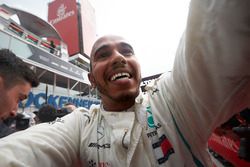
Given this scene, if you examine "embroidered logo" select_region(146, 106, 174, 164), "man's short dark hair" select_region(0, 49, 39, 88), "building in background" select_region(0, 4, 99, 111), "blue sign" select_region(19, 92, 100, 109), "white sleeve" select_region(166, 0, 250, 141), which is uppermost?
"building in background" select_region(0, 4, 99, 111)

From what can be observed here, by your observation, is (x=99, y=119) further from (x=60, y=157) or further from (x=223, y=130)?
(x=223, y=130)

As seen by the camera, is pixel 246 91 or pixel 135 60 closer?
pixel 246 91

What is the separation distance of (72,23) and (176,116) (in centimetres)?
1718

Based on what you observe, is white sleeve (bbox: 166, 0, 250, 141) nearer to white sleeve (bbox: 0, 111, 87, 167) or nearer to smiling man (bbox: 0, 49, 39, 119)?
white sleeve (bbox: 0, 111, 87, 167)

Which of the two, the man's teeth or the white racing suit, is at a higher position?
the man's teeth

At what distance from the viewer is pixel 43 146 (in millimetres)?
536

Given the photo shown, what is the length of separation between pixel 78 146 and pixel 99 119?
144mm

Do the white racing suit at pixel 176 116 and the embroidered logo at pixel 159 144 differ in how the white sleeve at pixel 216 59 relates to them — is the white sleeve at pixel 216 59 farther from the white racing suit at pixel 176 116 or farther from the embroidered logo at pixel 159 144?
the embroidered logo at pixel 159 144

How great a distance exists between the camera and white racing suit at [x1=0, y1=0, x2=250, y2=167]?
350 mm

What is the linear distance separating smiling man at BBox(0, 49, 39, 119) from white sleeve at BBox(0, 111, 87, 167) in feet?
2.58

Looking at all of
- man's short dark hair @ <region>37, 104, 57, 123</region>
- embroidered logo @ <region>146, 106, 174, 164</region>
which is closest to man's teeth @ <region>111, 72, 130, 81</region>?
embroidered logo @ <region>146, 106, 174, 164</region>

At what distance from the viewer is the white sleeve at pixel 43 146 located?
484 millimetres

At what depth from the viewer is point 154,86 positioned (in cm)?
68

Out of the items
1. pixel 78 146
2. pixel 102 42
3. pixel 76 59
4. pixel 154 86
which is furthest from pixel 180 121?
pixel 76 59
